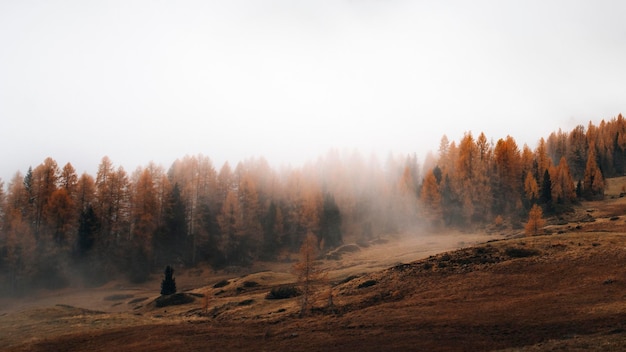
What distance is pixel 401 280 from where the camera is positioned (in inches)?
1809

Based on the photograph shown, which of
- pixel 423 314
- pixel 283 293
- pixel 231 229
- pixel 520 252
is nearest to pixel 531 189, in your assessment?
pixel 520 252

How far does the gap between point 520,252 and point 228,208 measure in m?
66.5

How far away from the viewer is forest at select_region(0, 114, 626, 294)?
280 feet

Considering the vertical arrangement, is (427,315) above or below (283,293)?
above

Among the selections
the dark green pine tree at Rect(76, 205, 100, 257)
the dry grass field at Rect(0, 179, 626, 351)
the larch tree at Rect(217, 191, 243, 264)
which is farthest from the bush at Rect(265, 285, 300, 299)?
the dark green pine tree at Rect(76, 205, 100, 257)

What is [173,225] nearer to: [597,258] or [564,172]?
[597,258]

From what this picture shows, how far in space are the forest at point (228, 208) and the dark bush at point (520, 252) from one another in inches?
1894

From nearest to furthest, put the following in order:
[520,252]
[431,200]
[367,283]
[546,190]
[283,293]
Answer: [520,252] → [367,283] → [283,293] → [546,190] → [431,200]

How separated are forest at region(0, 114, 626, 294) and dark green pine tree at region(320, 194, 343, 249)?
36 centimetres

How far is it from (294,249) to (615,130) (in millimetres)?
133645

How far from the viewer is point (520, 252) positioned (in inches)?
1875

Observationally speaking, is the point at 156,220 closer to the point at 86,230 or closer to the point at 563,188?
the point at 86,230

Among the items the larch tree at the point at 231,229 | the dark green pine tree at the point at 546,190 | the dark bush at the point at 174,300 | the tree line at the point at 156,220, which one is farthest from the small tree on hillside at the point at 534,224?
the larch tree at the point at 231,229

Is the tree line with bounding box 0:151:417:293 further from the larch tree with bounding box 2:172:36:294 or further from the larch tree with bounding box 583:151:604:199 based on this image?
the larch tree with bounding box 583:151:604:199
